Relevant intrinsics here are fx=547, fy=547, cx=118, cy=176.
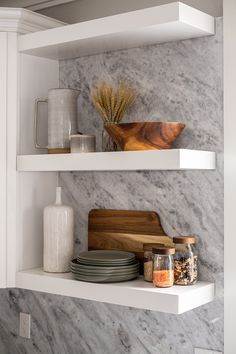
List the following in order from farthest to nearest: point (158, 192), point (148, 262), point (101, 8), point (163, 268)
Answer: point (101, 8)
point (158, 192)
point (148, 262)
point (163, 268)

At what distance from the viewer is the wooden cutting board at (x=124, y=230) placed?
6.54ft

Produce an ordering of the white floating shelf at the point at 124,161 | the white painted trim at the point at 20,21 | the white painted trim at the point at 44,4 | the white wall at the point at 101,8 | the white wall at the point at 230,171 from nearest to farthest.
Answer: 1. the white floating shelf at the point at 124,161
2. the white wall at the point at 230,171
3. the white wall at the point at 101,8
4. the white painted trim at the point at 20,21
5. the white painted trim at the point at 44,4

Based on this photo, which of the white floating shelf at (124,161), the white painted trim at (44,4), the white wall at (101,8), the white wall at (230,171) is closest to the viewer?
the white floating shelf at (124,161)

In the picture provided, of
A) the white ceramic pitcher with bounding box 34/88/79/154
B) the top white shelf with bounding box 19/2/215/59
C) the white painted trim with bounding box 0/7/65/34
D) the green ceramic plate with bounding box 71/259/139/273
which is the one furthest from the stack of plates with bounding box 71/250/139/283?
the white painted trim with bounding box 0/7/65/34

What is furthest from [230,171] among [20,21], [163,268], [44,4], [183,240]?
[44,4]

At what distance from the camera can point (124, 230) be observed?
81.4 inches

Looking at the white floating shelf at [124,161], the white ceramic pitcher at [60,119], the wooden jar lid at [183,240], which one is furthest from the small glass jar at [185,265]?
the white ceramic pitcher at [60,119]

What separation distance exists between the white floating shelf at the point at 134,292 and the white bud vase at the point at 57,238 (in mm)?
42

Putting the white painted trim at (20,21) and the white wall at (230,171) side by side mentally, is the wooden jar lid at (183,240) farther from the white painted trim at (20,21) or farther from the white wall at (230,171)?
the white painted trim at (20,21)

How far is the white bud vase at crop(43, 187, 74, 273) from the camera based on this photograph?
6.75ft

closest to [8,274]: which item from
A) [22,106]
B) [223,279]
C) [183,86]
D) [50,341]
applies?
[50,341]

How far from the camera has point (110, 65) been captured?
2127 millimetres

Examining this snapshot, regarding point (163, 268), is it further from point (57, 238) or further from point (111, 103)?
point (111, 103)

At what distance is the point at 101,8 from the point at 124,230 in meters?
0.89
